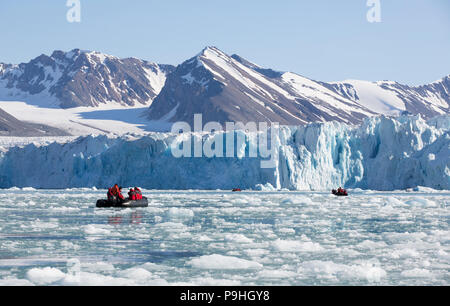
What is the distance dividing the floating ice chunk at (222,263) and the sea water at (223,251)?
2 centimetres

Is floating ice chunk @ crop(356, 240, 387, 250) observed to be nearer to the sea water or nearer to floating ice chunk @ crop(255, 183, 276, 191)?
the sea water

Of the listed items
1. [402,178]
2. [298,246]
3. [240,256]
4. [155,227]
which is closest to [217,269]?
[240,256]

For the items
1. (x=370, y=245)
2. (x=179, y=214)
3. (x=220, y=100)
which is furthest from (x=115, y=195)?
(x=220, y=100)

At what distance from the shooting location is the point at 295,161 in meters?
47.5

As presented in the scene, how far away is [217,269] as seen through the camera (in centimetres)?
1032

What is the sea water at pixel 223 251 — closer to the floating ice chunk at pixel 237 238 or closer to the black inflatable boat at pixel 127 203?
the floating ice chunk at pixel 237 238

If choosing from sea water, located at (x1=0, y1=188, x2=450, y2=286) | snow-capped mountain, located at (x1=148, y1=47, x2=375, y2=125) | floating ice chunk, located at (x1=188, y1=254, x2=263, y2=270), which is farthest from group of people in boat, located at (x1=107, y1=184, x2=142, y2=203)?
snow-capped mountain, located at (x1=148, y1=47, x2=375, y2=125)

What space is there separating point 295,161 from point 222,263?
3725 cm

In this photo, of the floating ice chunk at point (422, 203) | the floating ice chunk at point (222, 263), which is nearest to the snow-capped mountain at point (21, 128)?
the floating ice chunk at point (422, 203)

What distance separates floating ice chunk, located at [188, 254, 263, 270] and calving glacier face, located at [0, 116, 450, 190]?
35.0 m

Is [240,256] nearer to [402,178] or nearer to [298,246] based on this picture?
[298,246]

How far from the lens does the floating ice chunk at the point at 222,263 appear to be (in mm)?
10484
